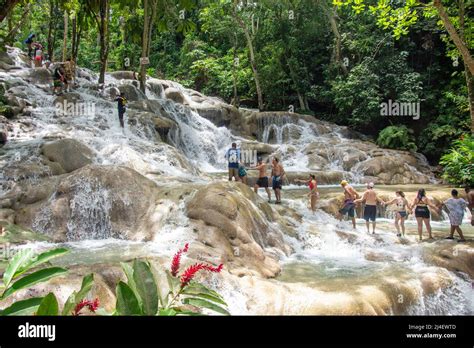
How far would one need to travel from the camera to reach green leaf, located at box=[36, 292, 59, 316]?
125 centimetres

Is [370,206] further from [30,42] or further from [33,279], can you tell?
[30,42]

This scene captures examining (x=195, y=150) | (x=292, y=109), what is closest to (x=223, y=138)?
(x=195, y=150)

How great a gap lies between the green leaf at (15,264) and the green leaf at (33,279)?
25mm

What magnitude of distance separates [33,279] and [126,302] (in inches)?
13.5

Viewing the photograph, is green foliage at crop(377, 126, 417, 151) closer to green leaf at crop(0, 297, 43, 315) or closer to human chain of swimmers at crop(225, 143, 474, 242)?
human chain of swimmers at crop(225, 143, 474, 242)

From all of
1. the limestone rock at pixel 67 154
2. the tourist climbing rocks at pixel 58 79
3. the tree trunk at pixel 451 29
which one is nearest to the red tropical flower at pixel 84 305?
the tree trunk at pixel 451 29

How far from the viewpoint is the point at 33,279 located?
53.2 inches

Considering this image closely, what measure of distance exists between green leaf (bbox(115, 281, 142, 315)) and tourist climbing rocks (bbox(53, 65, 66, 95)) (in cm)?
1660

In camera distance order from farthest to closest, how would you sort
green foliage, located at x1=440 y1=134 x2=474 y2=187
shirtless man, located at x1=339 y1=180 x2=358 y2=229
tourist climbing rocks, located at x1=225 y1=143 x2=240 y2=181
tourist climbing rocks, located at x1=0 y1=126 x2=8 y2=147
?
1. green foliage, located at x1=440 y1=134 x2=474 y2=187
2. tourist climbing rocks, located at x1=225 y1=143 x2=240 y2=181
3. tourist climbing rocks, located at x1=0 y1=126 x2=8 y2=147
4. shirtless man, located at x1=339 y1=180 x2=358 y2=229

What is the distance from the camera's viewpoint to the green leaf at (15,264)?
4.25 feet

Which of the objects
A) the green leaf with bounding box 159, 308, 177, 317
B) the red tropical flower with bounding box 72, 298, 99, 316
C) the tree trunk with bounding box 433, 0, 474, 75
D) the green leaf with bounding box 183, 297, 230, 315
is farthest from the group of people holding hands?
the red tropical flower with bounding box 72, 298, 99, 316

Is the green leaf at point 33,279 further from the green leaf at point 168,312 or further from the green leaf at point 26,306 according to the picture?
the green leaf at point 168,312

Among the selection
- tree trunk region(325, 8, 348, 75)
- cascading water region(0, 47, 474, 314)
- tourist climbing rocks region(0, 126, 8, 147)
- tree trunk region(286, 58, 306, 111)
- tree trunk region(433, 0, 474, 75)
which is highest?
tree trunk region(325, 8, 348, 75)
